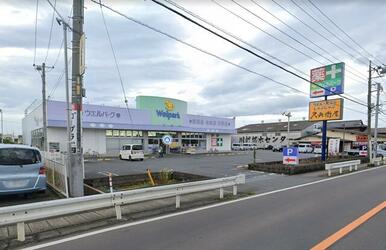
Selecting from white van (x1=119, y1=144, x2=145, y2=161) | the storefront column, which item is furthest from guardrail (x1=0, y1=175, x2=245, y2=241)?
the storefront column

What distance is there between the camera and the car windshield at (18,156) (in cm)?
866

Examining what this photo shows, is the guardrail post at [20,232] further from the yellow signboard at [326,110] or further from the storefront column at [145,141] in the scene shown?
the storefront column at [145,141]

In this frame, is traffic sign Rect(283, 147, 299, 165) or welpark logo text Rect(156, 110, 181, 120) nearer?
traffic sign Rect(283, 147, 299, 165)

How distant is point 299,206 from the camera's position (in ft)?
28.9

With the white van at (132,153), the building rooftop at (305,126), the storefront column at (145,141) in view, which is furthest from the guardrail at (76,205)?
the building rooftop at (305,126)

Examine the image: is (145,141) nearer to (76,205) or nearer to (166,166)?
(166,166)

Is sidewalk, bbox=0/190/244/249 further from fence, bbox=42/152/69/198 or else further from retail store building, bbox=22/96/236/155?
retail store building, bbox=22/96/236/155

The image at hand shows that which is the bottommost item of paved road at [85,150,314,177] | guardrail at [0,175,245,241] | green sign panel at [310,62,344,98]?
paved road at [85,150,314,177]

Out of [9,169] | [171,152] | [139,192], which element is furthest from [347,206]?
[171,152]

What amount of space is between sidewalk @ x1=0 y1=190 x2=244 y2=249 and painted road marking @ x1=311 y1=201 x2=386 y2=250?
3.86 meters

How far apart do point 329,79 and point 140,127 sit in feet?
72.5

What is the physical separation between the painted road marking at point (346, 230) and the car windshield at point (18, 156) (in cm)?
831

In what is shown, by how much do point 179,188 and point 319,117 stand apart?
21928 millimetres

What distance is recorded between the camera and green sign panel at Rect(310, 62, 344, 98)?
25109 mm
